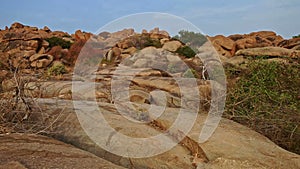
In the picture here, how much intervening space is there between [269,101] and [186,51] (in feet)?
49.2

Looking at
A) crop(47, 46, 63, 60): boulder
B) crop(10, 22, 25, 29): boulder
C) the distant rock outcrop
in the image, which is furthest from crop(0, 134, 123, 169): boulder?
crop(10, 22, 25, 29): boulder

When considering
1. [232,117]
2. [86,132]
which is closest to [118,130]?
[86,132]

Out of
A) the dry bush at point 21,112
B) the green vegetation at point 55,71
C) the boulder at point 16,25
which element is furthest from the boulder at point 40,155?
the boulder at point 16,25

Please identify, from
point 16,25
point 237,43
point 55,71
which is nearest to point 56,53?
point 237,43

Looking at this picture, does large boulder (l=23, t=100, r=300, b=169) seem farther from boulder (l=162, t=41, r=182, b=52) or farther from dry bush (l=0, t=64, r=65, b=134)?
boulder (l=162, t=41, r=182, b=52)

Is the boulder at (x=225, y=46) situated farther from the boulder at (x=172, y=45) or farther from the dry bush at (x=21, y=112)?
the dry bush at (x=21, y=112)

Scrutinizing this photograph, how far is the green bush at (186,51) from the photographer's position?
67.7ft

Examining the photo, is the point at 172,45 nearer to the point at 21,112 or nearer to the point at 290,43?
the point at 290,43

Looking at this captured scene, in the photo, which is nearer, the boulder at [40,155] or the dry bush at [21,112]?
the boulder at [40,155]

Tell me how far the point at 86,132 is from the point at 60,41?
78.3 ft

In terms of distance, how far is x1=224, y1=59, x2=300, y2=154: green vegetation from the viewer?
4910 mm

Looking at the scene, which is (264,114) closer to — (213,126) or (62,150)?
(213,126)

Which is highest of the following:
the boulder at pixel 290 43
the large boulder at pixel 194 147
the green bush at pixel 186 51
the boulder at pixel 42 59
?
the boulder at pixel 290 43

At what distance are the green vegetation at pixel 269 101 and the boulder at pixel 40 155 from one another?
2861mm
